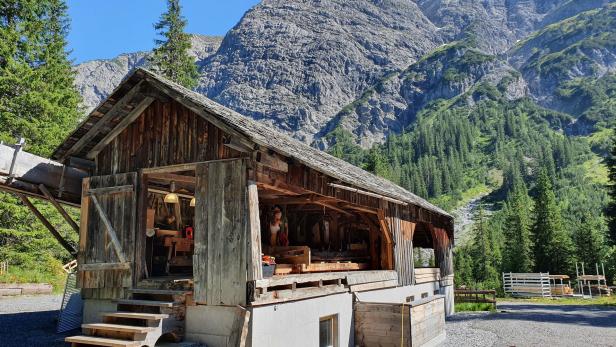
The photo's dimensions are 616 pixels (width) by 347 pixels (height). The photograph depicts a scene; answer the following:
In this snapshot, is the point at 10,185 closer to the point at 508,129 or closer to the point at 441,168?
the point at 441,168

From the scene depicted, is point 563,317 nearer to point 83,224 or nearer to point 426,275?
point 426,275

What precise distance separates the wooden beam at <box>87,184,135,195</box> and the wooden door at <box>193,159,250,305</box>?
190cm

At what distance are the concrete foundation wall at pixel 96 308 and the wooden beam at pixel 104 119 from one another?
3565 millimetres

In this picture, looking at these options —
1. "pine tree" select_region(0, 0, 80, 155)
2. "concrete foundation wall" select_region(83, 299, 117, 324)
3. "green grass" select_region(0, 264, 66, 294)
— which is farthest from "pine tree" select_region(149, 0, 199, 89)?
"concrete foundation wall" select_region(83, 299, 117, 324)

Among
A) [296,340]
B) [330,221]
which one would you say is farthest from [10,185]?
Result: [330,221]

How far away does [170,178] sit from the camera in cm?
1302

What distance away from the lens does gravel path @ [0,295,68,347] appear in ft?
37.2

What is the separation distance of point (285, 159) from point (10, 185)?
6051mm

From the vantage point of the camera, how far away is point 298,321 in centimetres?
1042

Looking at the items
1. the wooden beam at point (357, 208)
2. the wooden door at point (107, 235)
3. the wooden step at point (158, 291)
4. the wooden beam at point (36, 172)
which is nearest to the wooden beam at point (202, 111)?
the wooden door at point (107, 235)

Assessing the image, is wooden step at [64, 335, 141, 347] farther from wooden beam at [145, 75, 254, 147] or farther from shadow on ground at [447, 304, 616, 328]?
shadow on ground at [447, 304, 616, 328]

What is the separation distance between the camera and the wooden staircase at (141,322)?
8742mm

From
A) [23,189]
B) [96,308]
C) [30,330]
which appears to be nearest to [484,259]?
[30,330]

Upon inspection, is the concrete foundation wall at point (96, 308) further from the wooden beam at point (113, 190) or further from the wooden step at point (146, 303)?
the wooden beam at point (113, 190)
